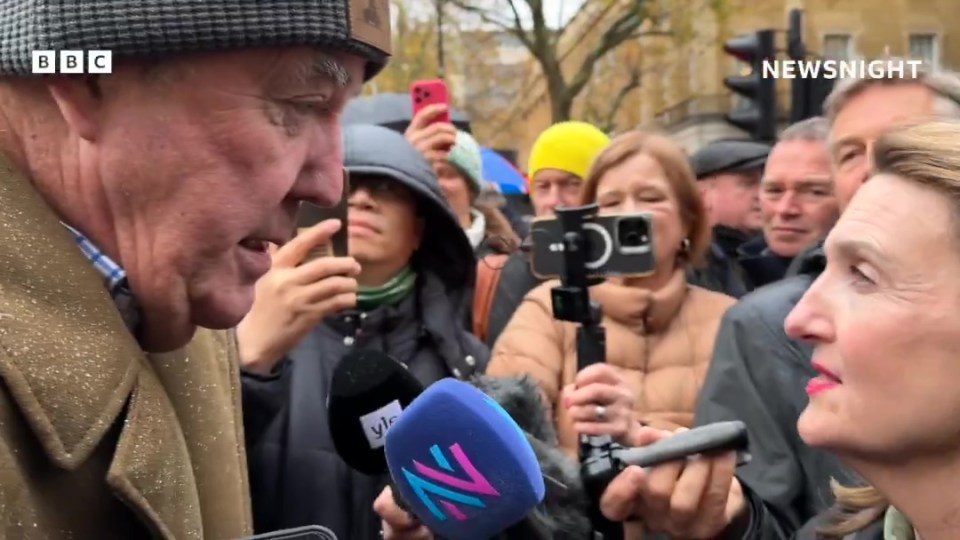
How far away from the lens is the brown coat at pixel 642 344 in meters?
3.11

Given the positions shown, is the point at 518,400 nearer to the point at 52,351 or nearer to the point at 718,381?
the point at 52,351

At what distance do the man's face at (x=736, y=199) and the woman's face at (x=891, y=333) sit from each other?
3742mm

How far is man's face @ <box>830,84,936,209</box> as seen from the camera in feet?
8.87

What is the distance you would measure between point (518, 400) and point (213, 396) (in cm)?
48

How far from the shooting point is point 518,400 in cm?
175

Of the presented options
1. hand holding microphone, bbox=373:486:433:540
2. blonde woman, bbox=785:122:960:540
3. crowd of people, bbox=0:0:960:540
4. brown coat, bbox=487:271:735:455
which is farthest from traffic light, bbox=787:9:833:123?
hand holding microphone, bbox=373:486:433:540

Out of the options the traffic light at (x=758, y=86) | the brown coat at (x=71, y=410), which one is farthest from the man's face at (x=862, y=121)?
the traffic light at (x=758, y=86)

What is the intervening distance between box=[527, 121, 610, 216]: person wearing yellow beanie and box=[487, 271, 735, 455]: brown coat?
5.41ft

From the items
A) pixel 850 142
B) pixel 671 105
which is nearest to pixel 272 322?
pixel 850 142

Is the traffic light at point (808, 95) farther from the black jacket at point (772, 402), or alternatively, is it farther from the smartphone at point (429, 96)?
the black jacket at point (772, 402)

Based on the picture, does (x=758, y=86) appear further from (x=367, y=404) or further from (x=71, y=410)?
(x=71, y=410)

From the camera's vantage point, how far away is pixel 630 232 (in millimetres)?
2357

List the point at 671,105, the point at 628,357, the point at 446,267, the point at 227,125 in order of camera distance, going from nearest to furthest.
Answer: the point at 227,125, the point at 446,267, the point at 628,357, the point at 671,105

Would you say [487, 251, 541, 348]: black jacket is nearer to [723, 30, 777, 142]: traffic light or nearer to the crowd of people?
the crowd of people
